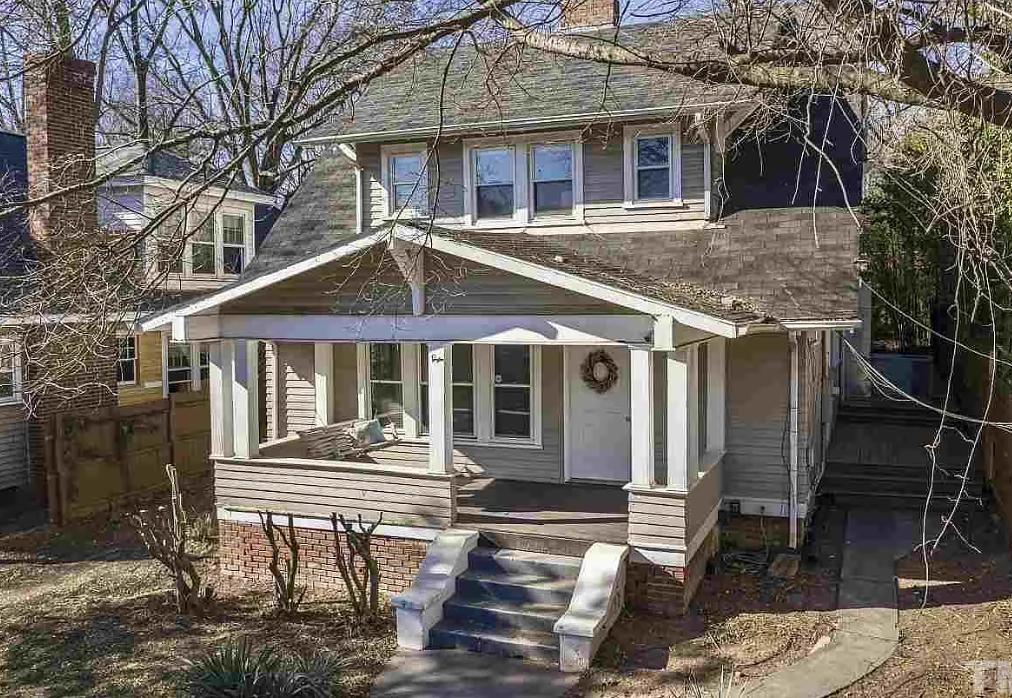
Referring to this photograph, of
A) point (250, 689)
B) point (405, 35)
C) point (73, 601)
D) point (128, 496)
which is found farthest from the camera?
point (128, 496)

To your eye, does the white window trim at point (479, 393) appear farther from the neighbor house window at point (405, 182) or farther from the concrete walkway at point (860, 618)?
the concrete walkway at point (860, 618)

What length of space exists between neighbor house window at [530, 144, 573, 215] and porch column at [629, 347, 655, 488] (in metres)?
4.41

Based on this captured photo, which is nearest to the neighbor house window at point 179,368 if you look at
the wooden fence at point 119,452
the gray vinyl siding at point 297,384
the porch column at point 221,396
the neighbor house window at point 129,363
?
the neighbor house window at point 129,363

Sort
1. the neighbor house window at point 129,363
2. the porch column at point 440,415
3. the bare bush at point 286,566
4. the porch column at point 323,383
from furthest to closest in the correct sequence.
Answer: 1. the neighbor house window at point 129,363
2. the porch column at point 323,383
3. the porch column at point 440,415
4. the bare bush at point 286,566

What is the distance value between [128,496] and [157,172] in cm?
694

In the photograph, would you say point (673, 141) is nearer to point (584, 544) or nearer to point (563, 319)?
point (563, 319)

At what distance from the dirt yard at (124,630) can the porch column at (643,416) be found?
2.86 metres

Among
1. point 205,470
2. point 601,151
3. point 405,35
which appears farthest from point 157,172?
point 405,35

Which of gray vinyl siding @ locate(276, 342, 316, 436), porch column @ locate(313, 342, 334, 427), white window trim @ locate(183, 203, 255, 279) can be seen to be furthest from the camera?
white window trim @ locate(183, 203, 255, 279)

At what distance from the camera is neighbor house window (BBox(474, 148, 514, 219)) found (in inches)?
489

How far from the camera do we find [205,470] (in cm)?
1608

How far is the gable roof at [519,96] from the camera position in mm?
Answer: 11164

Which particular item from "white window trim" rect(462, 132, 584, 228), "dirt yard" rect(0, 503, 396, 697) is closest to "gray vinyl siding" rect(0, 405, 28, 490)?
"dirt yard" rect(0, 503, 396, 697)

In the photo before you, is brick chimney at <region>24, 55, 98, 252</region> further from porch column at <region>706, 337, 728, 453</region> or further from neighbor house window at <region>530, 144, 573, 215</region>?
porch column at <region>706, 337, 728, 453</region>
